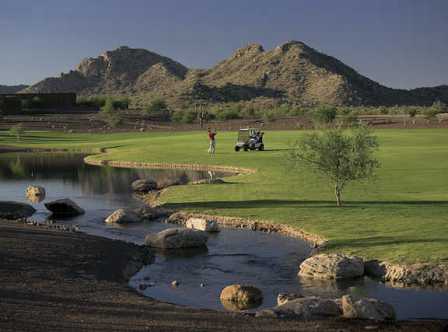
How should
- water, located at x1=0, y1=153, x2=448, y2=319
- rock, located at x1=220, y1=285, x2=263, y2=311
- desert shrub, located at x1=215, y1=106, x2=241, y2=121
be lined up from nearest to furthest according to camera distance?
rock, located at x1=220, y1=285, x2=263, y2=311 < water, located at x1=0, y1=153, x2=448, y2=319 < desert shrub, located at x1=215, y1=106, x2=241, y2=121

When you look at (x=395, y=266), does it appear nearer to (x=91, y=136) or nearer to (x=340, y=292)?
(x=340, y=292)

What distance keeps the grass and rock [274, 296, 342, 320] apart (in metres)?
5.96

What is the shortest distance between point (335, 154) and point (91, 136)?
282 feet

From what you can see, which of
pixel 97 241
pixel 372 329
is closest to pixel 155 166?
pixel 97 241

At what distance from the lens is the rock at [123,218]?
115ft

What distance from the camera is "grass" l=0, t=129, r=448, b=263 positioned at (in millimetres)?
26422

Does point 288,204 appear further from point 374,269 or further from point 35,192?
point 35,192

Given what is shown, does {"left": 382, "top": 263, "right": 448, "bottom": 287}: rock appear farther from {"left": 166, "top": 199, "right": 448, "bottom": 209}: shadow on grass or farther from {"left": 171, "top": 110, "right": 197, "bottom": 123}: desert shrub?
{"left": 171, "top": 110, "right": 197, "bottom": 123}: desert shrub

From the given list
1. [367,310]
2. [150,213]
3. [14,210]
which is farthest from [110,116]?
[367,310]

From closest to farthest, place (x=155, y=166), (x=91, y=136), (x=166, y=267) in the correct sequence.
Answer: (x=166, y=267), (x=155, y=166), (x=91, y=136)

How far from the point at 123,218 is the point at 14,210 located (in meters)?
6.64

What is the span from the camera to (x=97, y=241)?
94.6 feet

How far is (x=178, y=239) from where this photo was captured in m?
28.6

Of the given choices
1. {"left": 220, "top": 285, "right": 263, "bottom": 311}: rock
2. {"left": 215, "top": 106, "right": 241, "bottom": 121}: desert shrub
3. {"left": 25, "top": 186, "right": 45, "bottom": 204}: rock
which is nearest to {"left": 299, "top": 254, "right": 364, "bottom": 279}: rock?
{"left": 220, "top": 285, "right": 263, "bottom": 311}: rock
